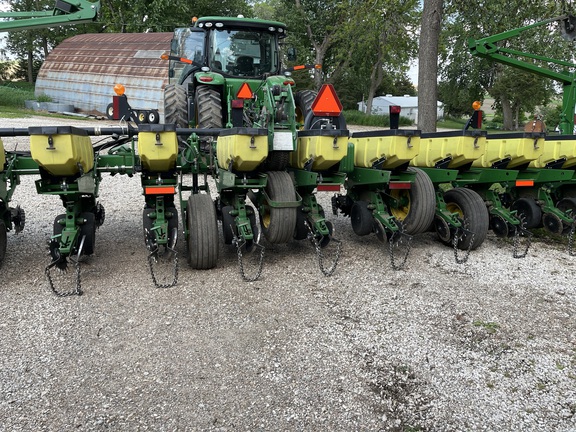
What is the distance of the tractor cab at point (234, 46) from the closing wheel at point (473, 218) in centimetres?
343

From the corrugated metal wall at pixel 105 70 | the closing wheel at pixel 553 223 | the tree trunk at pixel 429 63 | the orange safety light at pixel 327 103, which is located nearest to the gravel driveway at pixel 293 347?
the closing wheel at pixel 553 223

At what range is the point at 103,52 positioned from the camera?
2489cm

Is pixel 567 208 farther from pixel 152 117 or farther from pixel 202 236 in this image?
→ pixel 152 117

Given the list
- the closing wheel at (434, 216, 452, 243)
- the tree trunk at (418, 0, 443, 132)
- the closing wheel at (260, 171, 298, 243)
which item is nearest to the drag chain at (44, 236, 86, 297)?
the closing wheel at (260, 171, 298, 243)

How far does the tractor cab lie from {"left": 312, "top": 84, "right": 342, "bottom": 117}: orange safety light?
235 cm

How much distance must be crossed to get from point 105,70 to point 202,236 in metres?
21.7

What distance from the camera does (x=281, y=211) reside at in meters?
5.16

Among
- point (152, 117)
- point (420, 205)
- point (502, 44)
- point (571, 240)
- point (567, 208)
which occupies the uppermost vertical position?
point (502, 44)

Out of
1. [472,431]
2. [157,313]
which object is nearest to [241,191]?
[157,313]

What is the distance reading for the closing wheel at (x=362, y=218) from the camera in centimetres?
584

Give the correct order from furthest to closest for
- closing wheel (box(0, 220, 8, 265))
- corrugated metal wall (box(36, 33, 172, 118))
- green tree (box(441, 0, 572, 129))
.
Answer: corrugated metal wall (box(36, 33, 172, 118))
green tree (box(441, 0, 572, 129))
closing wheel (box(0, 220, 8, 265))

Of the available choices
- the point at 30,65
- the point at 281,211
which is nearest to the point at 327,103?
the point at 281,211

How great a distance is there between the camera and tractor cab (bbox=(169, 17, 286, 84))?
7.32 meters

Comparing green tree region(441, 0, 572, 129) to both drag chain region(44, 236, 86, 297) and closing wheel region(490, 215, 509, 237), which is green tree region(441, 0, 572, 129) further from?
drag chain region(44, 236, 86, 297)
